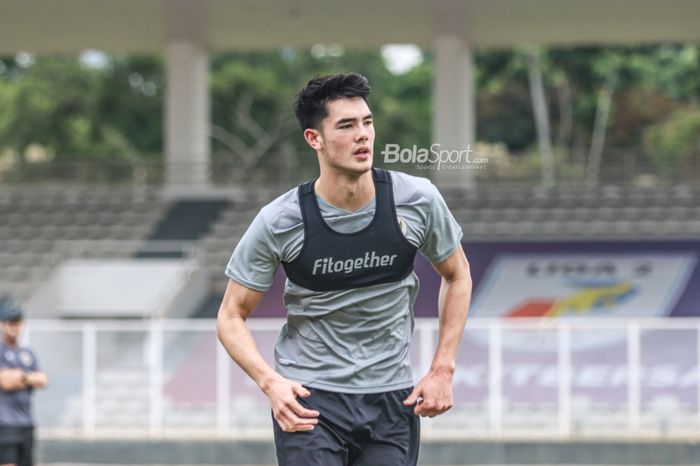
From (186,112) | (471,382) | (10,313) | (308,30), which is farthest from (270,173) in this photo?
(10,313)

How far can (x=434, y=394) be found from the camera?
4.82 m

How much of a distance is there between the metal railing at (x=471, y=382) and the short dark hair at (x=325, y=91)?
12332mm

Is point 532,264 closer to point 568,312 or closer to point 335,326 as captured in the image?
point 568,312

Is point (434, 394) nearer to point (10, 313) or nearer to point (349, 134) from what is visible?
point (349, 134)

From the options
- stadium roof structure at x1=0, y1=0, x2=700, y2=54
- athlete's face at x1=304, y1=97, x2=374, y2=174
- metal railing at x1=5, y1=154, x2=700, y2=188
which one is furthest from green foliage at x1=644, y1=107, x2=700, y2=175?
athlete's face at x1=304, y1=97, x2=374, y2=174

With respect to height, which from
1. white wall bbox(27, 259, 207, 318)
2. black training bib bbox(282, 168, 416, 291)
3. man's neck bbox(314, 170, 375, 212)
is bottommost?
white wall bbox(27, 259, 207, 318)

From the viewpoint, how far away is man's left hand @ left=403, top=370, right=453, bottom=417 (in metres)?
4.83

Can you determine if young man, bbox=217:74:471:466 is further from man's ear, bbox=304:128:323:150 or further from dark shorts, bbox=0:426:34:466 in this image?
dark shorts, bbox=0:426:34:466

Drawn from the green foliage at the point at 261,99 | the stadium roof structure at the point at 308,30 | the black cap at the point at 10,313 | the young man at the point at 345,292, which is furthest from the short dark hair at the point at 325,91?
the green foliage at the point at 261,99

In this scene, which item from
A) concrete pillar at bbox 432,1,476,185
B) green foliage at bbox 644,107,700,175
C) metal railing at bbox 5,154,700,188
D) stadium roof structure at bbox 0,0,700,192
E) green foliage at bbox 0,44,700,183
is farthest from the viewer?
green foliage at bbox 0,44,700,183

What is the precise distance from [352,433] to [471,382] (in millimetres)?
12371

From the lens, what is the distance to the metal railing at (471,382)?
1702cm

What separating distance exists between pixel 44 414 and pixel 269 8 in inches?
377

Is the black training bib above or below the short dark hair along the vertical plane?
below
